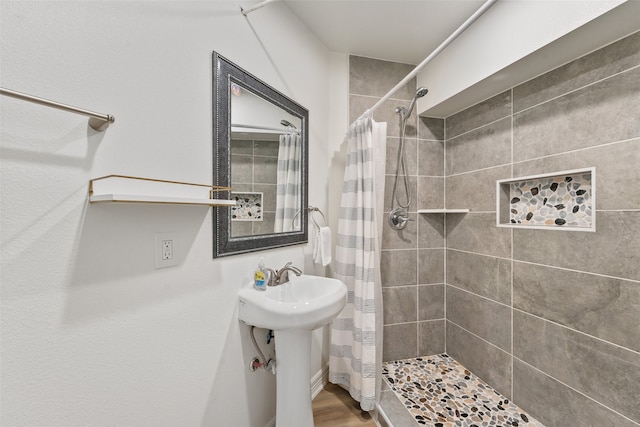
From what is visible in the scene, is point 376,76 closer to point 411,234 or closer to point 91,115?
point 411,234

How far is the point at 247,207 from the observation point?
138cm

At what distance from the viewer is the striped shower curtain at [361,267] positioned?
1.65 metres

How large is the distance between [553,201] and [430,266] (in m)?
0.99

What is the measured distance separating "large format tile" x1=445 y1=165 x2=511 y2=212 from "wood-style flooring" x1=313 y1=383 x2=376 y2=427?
168cm

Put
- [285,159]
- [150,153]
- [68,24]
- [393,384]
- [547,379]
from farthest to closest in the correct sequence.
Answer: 1. [393,384]
2. [285,159]
3. [547,379]
4. [150,153]
5. [68,24]

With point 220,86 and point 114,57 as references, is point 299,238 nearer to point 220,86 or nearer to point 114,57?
point 220,86

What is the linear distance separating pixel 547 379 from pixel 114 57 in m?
2.59

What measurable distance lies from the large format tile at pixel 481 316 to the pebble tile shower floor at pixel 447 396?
1.13ft

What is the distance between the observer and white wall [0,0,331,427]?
0.66 meters

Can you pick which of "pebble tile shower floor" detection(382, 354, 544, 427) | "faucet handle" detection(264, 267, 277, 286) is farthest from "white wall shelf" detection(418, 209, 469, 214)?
"faucet handle" detection(264, 267, 277, 286)

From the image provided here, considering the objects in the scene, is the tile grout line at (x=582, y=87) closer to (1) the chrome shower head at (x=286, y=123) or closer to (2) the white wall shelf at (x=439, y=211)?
→ (2) the white wall shelf at (x=439, y=211)

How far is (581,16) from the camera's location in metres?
1.14

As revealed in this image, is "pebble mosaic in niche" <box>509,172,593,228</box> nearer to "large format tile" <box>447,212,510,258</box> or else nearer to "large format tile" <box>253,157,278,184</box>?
"large format tile" <box>447,212,510,258</box>

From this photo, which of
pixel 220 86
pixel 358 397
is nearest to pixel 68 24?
pixel 220 86
